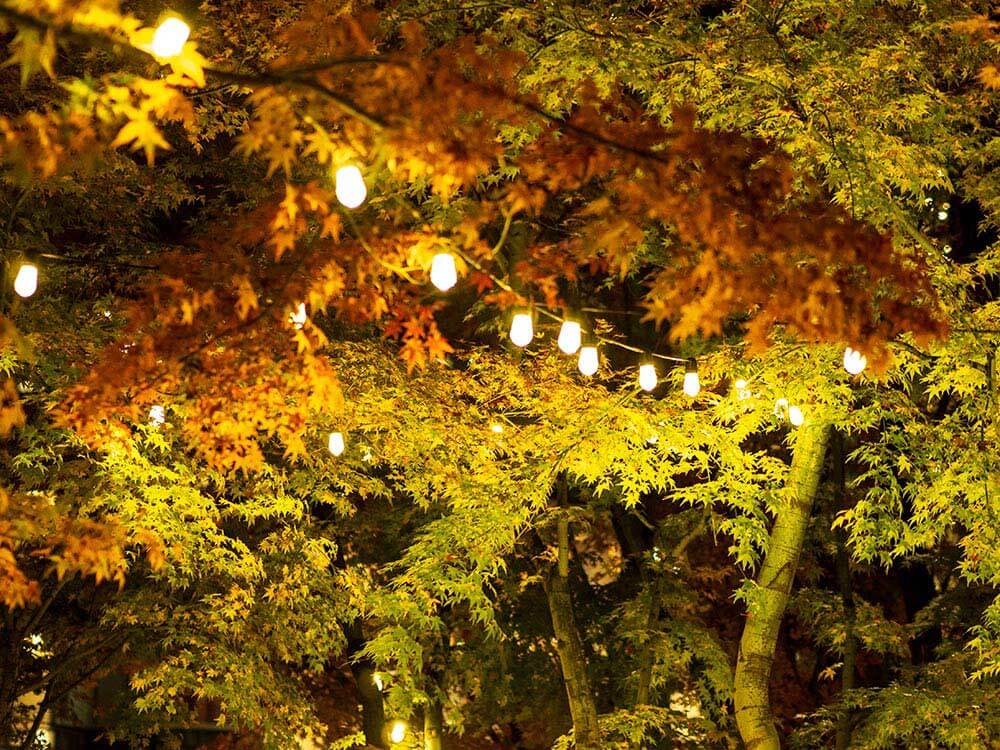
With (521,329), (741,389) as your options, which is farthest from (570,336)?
(741,389)

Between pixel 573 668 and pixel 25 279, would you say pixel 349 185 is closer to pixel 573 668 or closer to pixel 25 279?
pixel 25 279

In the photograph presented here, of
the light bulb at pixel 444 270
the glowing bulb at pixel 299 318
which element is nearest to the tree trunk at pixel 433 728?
the glowing bulb at pixel 299 318

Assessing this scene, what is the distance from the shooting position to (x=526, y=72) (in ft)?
26.0

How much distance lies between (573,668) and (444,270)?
7485 mm

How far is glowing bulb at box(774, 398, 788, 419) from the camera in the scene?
8677 millimetres

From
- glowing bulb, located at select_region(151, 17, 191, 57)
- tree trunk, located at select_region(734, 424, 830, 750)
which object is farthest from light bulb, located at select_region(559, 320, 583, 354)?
tree trunk, located at select_region(734, 424, 830, 750)

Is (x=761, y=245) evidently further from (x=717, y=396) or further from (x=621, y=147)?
(x=717, y=396)

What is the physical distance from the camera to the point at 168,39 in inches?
146

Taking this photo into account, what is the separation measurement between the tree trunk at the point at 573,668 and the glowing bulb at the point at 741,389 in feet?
12.0

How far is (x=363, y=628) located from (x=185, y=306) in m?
8.69

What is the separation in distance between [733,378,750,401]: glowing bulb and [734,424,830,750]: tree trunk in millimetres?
1002

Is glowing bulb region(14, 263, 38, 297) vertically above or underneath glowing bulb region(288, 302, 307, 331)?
underneath

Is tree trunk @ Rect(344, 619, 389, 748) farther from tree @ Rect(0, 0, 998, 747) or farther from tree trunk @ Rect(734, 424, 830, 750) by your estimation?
tree trunk @ Rect(734, 424, 830, 750)

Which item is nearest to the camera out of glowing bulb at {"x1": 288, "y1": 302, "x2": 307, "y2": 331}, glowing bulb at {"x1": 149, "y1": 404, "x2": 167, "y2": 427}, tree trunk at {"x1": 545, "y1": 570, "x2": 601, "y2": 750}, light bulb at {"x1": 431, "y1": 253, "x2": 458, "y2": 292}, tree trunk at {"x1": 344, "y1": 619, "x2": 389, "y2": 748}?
light bulb at {"x1": 431, "y1": 253, "x2": 458, "y2": 292}
